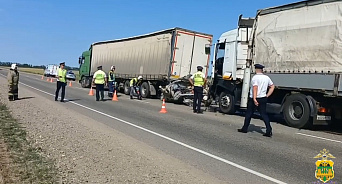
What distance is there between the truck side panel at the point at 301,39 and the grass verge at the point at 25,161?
7833mm

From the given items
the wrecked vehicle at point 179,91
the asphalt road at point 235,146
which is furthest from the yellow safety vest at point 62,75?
the wrecked vehicle at point 179,91

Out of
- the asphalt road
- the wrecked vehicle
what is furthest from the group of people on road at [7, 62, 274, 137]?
the wrecked vehicle

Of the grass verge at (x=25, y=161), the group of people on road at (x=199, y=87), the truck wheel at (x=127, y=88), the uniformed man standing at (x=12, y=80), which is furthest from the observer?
the truck wheel at (x=127, y=88)

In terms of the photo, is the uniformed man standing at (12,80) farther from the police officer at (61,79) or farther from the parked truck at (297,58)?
the parked truck at (297,58)

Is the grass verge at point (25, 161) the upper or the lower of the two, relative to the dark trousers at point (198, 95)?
lower

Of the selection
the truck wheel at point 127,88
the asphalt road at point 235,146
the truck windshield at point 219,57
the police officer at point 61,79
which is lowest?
the asphalt road at point 235,146

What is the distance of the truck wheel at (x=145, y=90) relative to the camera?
21.5 meters

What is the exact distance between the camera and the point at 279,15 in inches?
455

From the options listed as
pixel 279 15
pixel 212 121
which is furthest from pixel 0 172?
pixel 279 15

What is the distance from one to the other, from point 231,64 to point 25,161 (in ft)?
31.5

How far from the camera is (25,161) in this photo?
544 cm

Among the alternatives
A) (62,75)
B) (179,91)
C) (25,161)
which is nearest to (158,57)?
(179,91)

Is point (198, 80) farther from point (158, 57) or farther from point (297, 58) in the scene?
point (158, 57)

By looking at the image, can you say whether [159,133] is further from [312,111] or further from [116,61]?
[116,61]
